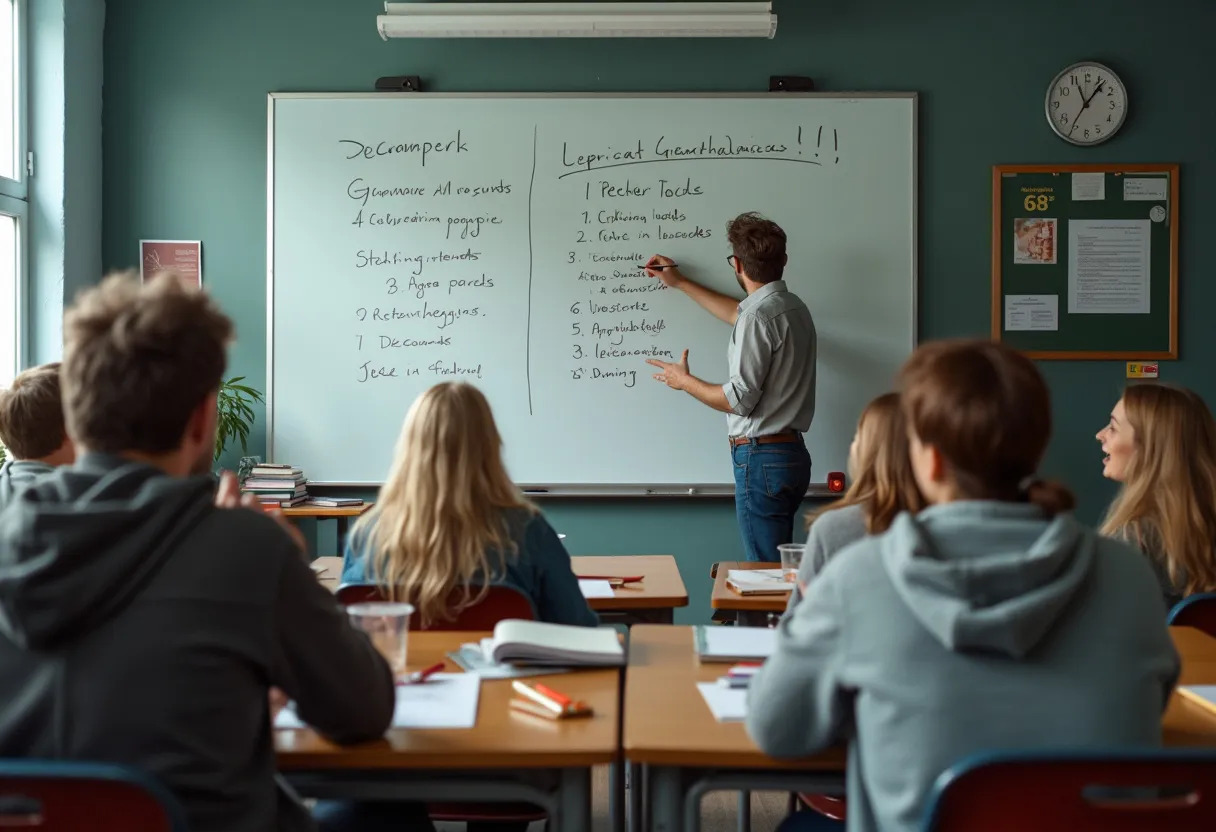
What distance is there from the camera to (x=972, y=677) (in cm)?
130

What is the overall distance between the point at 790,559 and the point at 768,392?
1510 mm

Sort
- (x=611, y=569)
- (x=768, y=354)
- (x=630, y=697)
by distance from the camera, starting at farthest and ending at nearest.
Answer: (x=768, y=354)
(x=611, y=569)
(x=630, y=697)

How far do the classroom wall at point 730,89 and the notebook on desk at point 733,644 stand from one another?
258 cm

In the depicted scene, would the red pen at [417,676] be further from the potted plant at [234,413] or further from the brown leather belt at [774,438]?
the potted plant at [234,413]

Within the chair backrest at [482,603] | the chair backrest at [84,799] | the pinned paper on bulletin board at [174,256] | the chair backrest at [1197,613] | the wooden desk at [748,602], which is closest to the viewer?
the chair backrest at [84,799]

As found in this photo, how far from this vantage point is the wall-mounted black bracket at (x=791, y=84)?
4.66m

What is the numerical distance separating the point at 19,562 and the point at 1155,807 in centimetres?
125

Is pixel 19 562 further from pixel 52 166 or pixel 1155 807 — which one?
pixel 52 166

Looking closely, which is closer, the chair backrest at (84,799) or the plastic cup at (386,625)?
the chair backrest at (84,799)

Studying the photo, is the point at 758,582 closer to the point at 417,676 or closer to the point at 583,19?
the point at 417,676

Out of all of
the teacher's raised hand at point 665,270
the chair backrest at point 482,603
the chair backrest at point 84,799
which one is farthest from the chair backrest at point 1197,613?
the teacher's raised hand at point 665,270

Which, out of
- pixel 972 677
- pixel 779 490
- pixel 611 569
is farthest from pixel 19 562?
pixel 779 490

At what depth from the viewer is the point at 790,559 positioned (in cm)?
290

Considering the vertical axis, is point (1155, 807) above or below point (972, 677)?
below
